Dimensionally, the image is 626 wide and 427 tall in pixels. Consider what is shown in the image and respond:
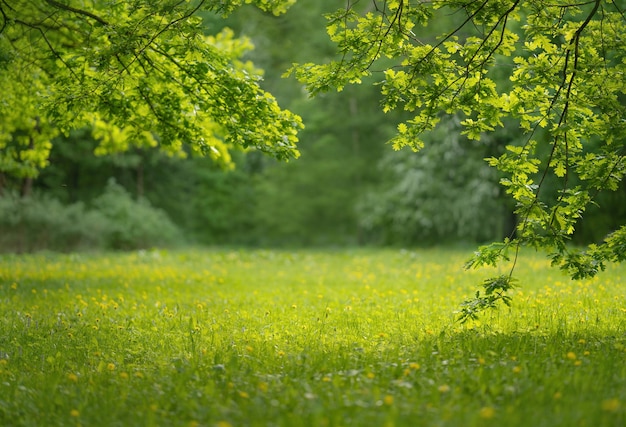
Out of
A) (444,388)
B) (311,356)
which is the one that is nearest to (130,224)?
(311,356)

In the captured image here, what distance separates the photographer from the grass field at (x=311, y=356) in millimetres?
4570

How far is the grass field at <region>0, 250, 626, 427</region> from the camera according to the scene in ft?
15.0

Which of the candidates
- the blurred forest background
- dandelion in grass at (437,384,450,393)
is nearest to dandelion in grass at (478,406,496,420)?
dandelion in grass at (437,384,450,393)

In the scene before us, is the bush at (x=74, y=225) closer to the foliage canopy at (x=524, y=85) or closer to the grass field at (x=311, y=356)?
the grass field at (x=311, y=356)

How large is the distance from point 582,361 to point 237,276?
10684 mm

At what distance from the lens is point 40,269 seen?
16.1m

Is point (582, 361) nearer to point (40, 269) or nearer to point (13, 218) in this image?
point (40, 269)

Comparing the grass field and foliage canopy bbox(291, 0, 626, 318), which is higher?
foliage canopy bbox(291, 0, 626, 318)

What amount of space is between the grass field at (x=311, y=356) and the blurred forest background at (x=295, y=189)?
12460 mm

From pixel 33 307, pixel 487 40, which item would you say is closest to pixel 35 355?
pixel 33 307

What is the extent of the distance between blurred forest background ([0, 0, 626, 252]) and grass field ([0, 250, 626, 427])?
12460 millimetres

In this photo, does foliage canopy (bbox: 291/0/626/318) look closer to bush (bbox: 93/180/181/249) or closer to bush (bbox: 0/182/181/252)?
bush (bbox: 0/182/181/252)

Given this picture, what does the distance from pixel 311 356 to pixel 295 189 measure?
27072 mm

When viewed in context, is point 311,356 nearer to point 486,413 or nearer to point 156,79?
point 486,413
